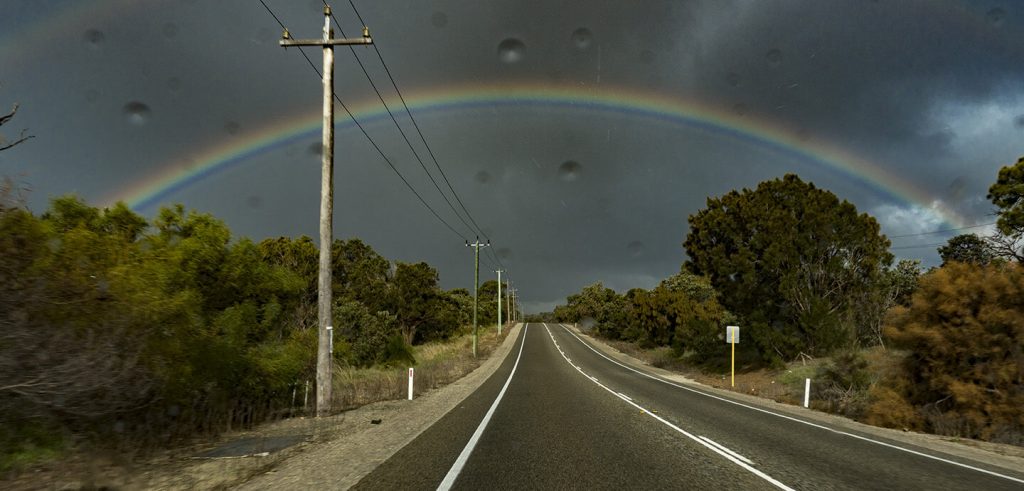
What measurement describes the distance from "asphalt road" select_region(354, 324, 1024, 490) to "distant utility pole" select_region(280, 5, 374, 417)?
9.36 ft

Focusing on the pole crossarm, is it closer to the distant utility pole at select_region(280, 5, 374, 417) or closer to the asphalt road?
the distant utility pole at select_region(280, 5, 374, 417)

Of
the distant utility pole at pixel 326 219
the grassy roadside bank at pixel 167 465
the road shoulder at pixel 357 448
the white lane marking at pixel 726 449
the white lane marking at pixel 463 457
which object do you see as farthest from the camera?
the distant utility pole at pixel 326 219

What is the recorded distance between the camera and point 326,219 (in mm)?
11984

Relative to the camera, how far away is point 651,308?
168 ft

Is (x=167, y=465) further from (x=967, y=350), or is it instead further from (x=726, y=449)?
(x=967, y=350)

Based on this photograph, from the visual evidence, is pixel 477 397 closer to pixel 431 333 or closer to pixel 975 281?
pixel 975 281

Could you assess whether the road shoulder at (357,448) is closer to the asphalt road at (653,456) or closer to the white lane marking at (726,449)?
the asphalt road at (653,456)

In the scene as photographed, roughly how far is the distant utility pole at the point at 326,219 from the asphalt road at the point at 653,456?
2.85 meters

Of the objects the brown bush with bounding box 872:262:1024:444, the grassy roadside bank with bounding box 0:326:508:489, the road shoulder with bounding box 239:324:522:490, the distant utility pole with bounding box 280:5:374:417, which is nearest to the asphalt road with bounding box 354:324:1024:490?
the road shoulder with bounding box 239:324:522:490

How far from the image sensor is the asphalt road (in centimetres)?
632

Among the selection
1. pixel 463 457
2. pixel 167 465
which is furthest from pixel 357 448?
pixel 167 465

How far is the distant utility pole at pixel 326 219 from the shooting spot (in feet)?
38.5

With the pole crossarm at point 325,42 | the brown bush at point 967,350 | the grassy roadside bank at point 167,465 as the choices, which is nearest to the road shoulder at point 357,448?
the grassy roadside bank at point 167,465

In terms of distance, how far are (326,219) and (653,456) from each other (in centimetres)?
854
